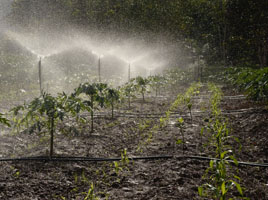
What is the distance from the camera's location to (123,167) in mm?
3152

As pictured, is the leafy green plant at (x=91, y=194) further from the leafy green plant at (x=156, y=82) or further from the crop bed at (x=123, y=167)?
the leafy green plant at (x=156, y=82)

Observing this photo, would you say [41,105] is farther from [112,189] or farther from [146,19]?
[146,19]

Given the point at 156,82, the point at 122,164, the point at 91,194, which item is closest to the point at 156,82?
the point at 156,82

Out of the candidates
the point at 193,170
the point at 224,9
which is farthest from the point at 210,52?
the point at 193,170

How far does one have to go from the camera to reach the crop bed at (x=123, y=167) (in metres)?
2.53

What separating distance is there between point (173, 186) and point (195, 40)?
89.4 ft

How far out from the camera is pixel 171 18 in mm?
31297

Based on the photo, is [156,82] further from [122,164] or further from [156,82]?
[122,164]

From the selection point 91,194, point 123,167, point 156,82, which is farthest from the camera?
point 156,82

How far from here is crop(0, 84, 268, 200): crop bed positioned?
2.53m

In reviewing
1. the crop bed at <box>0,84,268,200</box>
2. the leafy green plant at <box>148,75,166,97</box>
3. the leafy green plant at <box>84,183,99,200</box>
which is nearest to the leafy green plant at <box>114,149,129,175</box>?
the crop bed at <box>0,84,268,200</box>

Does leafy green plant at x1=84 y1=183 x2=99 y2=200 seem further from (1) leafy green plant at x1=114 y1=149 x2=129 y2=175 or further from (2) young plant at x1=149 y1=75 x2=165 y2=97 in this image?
(2) young plant at x1=149 y1=75 x2=165 y2=97

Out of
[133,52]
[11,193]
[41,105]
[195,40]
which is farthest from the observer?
[133,52]

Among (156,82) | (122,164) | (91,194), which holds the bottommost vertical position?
(91,194)
